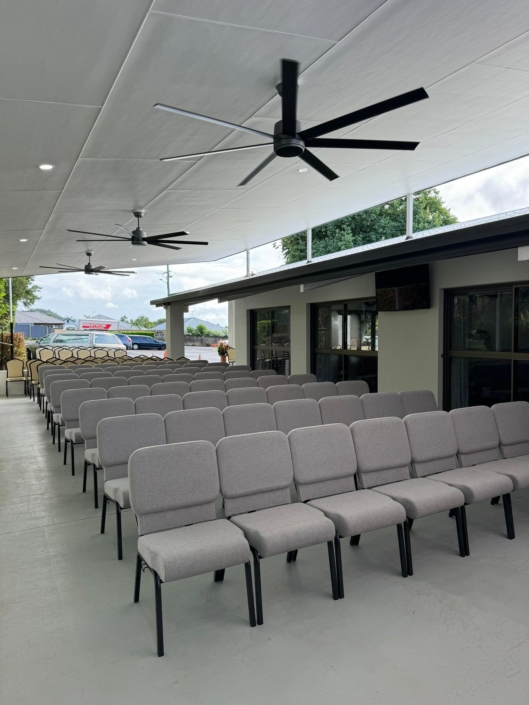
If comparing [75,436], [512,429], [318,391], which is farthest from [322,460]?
[318,391]

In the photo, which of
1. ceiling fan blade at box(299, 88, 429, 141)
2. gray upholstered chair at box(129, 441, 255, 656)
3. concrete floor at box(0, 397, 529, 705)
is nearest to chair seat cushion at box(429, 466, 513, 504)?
concrete floor at box(0, 397, 529, 705)

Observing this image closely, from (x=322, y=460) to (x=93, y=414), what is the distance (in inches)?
103

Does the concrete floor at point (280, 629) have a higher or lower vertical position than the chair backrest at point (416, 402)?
lower

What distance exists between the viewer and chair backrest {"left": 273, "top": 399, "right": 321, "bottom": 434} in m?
5.27

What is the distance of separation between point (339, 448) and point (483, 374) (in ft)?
13.7

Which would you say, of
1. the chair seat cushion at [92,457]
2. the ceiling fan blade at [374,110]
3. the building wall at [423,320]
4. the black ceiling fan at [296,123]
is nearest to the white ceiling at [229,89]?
the black ceiling fan at [296,123]

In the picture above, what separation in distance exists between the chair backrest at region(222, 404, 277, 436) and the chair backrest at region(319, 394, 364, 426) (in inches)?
27.1

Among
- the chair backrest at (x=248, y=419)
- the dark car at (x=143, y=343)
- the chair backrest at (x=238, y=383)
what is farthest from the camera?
the dark car at (x=143, y=343)

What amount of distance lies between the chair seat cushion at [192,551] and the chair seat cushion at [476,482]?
180 cm

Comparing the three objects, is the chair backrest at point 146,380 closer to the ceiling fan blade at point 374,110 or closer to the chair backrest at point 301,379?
the chair backrest at point 301,379

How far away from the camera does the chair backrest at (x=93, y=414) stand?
5.12 m

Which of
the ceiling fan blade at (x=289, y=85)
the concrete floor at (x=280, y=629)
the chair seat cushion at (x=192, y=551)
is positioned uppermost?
the ceiling fan blade at (x=289, y=85)

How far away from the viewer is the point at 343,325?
33.0 feet

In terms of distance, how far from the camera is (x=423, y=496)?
11.7ft
